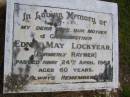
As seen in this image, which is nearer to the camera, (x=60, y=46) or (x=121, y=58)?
(x=60, y=46)

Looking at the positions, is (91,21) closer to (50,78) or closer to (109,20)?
(109,20)

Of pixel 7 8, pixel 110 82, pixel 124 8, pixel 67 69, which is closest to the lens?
pixel 7 8

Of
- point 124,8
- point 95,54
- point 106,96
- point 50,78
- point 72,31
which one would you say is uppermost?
point 124,8

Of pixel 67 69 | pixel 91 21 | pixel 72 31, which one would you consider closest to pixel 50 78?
pixel 67 69

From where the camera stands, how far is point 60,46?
11.7 feet

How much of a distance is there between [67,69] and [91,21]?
607 mm

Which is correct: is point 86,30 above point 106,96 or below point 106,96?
above

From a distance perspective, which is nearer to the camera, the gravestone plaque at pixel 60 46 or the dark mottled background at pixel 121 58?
the gravestone plaque at pixel 60 46

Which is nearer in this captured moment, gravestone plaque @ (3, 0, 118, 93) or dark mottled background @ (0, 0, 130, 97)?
gravestone plaque @ (3, 0, 118, 93)

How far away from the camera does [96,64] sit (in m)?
3.74

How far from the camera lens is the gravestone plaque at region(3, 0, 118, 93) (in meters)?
3.38

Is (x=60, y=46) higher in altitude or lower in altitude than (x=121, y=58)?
higher

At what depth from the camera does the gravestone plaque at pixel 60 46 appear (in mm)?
3381

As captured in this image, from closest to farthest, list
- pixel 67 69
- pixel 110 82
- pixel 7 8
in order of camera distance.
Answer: pixel 7 8, pixel 67 69, pixel 110 82
